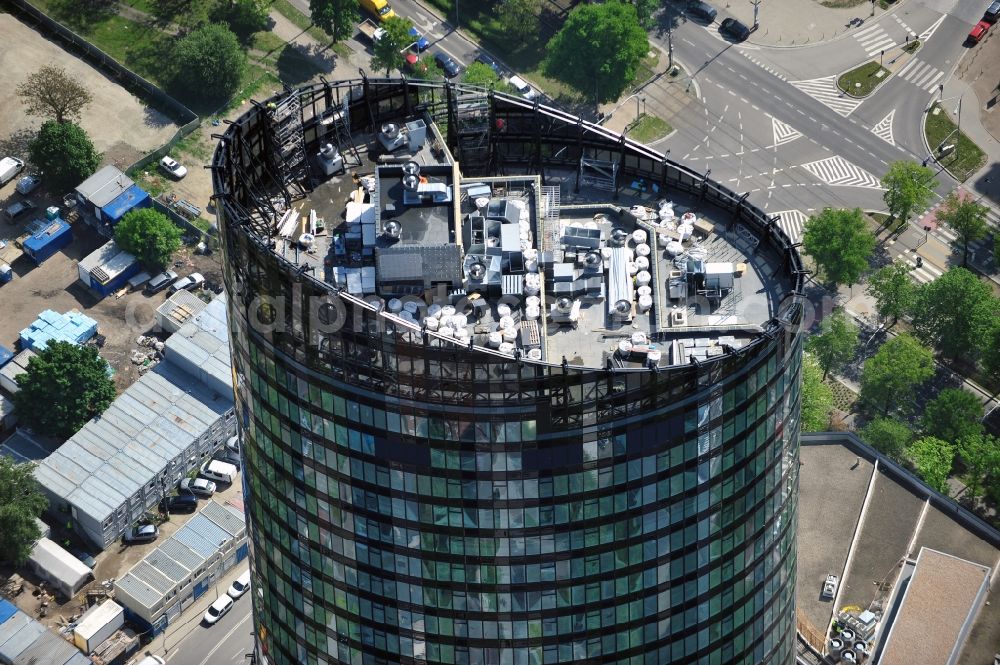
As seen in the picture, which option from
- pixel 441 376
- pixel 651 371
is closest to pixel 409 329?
pixel 441 376

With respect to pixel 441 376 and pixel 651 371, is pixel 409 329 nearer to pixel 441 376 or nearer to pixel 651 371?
pixel 441 376

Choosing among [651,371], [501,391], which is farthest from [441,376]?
[651,371]

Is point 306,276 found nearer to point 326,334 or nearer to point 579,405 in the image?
point 326,334

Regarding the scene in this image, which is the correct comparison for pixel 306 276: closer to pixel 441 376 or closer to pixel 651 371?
pixel 441 376

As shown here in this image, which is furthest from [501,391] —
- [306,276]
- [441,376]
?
[306,276]

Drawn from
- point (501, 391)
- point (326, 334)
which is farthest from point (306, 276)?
point (501, 391)

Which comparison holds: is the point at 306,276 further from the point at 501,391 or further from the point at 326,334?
the point at 501,391
